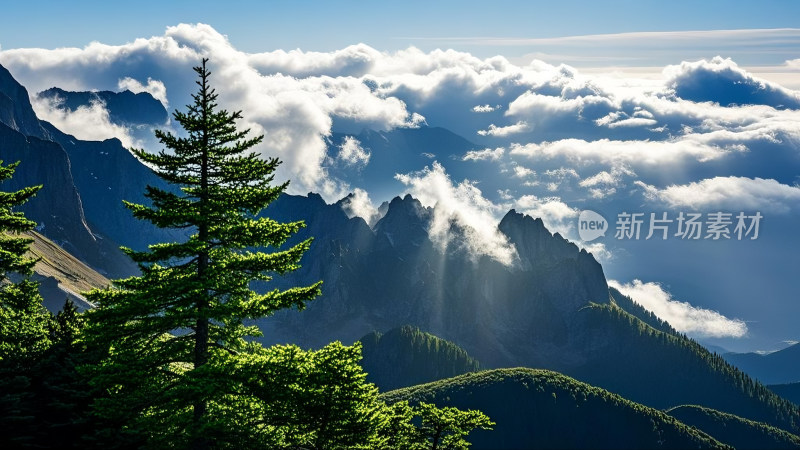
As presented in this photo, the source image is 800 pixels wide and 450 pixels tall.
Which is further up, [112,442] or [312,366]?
[312,366]

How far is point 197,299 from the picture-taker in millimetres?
36312

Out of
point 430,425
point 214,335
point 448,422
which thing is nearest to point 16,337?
point 214,335

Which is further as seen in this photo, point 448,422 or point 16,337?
point 16,337

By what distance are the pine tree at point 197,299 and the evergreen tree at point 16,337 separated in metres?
10.8

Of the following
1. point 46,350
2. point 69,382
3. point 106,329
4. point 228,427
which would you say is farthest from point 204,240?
point 46,350

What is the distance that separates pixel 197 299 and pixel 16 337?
83.0 ft

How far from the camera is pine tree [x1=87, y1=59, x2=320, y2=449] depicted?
1396 inches

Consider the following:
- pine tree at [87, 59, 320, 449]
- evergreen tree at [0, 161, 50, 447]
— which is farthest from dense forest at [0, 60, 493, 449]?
evergreen tree at [0, 161, 50, 447]

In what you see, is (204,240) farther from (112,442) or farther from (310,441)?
(112,442)

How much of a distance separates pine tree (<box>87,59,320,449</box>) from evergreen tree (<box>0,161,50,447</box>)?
10759 mm

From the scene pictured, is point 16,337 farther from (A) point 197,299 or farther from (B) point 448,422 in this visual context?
(B) point 448,422

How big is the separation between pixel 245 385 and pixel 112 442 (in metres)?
14.4

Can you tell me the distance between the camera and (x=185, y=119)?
1458 inches

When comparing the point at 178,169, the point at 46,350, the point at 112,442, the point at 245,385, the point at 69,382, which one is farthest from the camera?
the point at 46,350
